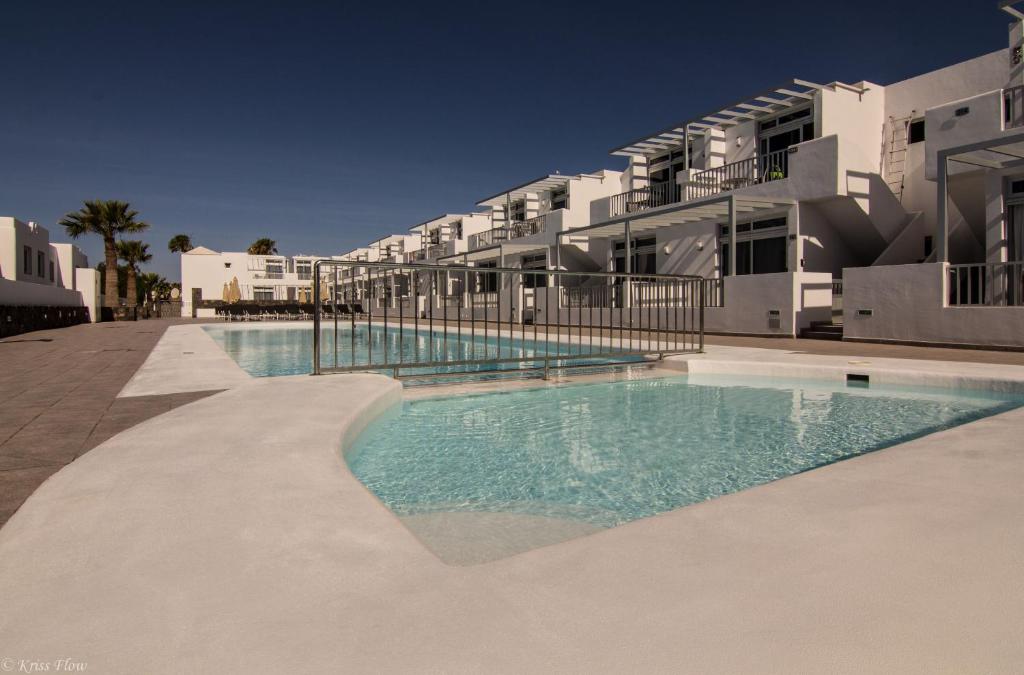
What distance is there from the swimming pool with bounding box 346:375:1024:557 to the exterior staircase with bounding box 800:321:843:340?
7433mm

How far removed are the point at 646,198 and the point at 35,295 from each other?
24.4m

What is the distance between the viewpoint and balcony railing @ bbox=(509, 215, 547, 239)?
92.2 ft

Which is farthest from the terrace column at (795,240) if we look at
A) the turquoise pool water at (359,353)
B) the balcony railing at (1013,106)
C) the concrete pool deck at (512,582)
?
the concrete pool deck at (512,582)

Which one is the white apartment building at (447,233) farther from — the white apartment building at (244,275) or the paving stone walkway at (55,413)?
the paving stone walkway at (55,413)

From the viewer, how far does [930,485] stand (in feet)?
8.25

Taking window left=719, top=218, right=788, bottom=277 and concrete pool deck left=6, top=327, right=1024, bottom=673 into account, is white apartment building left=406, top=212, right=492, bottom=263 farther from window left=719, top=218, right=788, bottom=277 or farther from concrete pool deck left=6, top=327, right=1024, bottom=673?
concrete pool deck left=6, top=327, right=1024, bottom=673

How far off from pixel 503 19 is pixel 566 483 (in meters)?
20.2

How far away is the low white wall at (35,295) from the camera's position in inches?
726

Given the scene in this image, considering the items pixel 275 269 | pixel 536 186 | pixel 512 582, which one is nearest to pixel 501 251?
pixel 536 186

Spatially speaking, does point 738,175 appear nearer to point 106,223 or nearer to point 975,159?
point 975,159

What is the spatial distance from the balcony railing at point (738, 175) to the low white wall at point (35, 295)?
22808mm

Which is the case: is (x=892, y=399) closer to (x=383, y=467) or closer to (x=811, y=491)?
(x=811, y=491)

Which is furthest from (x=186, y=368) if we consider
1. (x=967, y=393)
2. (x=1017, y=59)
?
(x=1017, y=59)

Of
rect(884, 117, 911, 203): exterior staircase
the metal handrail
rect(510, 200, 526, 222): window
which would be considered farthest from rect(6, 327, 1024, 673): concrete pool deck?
rect(510, 200, 526, 222): window
